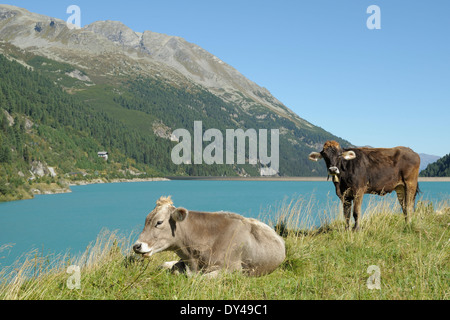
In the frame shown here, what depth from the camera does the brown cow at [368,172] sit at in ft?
35.2

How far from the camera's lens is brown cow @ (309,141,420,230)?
10.7 metres

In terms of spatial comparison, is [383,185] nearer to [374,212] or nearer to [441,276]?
[374,212]

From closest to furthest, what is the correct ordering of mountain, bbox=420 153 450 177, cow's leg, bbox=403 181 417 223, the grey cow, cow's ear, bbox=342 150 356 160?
the grey cow, cow's ear, bbox=342 150 356 160, cow's leg, bbox=403 181 417 223, mountain, bbox=420 153 450 177

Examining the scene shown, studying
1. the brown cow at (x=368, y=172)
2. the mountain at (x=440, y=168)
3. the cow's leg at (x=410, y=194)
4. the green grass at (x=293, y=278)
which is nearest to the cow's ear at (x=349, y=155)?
the brown cow at (x=368, y=172)

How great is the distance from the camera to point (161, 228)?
6824mm

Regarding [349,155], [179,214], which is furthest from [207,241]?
[349,155]

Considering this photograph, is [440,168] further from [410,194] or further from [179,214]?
[179,214]

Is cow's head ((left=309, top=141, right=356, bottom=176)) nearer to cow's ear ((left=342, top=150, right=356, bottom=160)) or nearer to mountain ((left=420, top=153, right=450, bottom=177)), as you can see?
cow's ear ((left=342, top=150, right=356, bottom=160))

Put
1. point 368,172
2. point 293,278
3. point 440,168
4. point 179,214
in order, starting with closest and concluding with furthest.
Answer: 1. point 179,214
2. point 293,278
3. point 368,172
4. point 440,168

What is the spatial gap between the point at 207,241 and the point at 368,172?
613 centimetres

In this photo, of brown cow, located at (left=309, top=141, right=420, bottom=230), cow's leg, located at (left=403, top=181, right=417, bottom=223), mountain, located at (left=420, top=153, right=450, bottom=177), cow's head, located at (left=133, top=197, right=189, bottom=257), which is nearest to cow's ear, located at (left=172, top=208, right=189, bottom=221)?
cow's head, located at (left=133, top=197, right=189, bottom=257)

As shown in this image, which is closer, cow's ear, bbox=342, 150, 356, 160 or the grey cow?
the grey cow
